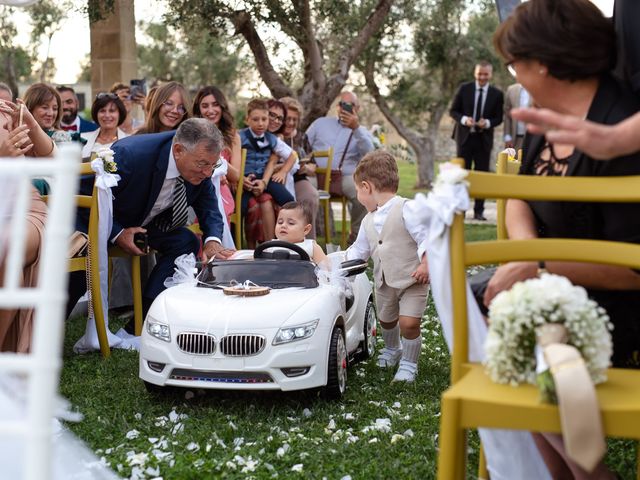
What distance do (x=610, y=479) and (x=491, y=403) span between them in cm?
91

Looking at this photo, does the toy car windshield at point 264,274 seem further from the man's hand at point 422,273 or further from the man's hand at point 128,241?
the man's hand at point 128,241

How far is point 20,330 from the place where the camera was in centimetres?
491

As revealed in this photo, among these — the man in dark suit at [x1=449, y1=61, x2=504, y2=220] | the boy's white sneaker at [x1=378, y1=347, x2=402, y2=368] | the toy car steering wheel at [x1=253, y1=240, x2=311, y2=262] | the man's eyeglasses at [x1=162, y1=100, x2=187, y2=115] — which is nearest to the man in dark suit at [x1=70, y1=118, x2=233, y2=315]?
the toy car steering wheel at [x1=253, y1=240, x2=311, y2=262]

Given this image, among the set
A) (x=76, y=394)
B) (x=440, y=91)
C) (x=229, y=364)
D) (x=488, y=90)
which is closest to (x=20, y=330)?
(x=76, y=394)

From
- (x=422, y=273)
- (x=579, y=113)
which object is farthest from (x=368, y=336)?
(x=579, y=113)

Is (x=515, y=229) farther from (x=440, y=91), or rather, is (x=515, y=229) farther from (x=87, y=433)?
(x=440, y=91)

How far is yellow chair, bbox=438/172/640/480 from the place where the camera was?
235 cm

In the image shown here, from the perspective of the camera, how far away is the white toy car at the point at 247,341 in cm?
471

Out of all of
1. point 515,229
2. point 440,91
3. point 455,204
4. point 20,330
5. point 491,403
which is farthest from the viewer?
point 440,91

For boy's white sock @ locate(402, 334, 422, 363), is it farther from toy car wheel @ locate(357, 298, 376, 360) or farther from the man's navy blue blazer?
the man's navy blue blazer

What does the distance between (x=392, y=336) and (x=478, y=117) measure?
1014 cm

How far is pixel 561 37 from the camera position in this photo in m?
2.86

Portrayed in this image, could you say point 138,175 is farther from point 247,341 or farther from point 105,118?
point 105,118

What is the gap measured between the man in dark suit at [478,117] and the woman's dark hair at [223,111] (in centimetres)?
691
